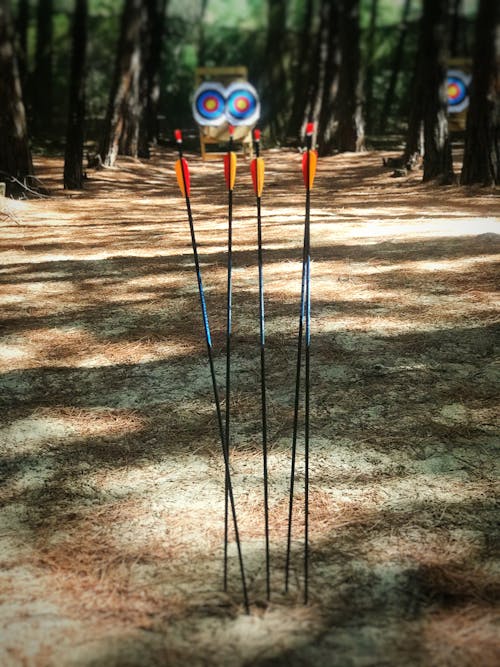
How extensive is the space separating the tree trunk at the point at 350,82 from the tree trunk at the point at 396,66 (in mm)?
10490

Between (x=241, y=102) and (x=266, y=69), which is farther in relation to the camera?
(x=266, y=69)

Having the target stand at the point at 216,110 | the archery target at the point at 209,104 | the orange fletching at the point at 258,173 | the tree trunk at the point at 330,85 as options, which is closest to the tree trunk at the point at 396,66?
the tree trunk at the point at 330,85

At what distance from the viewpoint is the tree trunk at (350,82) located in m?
14.3

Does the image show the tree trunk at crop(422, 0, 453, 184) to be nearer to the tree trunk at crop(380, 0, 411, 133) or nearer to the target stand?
the target stand

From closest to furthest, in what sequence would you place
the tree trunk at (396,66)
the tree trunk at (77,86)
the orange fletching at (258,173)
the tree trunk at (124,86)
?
the orange fletching at (258,173)
the tree trunk at (77,86)
the tree trunk at (124,86)
the tree trunk at (396,66)

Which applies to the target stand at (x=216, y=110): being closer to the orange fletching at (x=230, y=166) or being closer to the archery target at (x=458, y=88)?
the archery target at (x=458, y=88)

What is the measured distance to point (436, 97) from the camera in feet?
29.6

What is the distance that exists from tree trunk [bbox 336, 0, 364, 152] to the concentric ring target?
6.54 ft

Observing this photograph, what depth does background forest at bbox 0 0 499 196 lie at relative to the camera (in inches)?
349

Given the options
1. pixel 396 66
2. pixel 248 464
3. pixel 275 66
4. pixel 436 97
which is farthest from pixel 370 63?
pixel 248 464

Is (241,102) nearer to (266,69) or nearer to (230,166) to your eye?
(266,69)

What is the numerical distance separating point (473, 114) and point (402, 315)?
5.56m

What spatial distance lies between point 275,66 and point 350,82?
12.9m

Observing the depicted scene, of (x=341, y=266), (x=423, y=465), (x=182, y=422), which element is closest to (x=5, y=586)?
(x=182, y=422)
